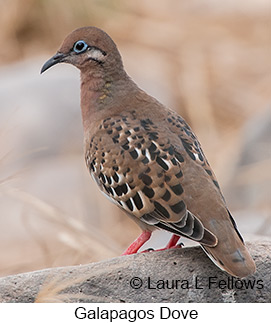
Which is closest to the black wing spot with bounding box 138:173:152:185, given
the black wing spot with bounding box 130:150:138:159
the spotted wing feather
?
the spotted wing feather

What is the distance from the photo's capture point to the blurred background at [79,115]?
7035 millimetres

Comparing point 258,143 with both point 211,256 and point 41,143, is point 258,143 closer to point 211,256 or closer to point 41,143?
point 41,143

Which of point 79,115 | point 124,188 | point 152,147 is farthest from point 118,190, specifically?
point 79,115

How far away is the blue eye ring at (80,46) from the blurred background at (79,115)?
641 mm

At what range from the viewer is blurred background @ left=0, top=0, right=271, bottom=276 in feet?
23.1

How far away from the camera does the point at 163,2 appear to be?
12.9 m

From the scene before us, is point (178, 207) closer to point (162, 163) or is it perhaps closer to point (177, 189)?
point (177, 189)

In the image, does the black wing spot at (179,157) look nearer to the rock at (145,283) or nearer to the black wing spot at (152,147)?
the black wing spot at (152,147)

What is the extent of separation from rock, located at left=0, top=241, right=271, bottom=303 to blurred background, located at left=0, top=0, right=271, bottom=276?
0.78 metres

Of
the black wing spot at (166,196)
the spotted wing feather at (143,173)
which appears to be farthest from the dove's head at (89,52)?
the black wing spot at (166,196)

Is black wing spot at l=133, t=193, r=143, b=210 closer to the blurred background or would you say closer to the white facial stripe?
the blurred background

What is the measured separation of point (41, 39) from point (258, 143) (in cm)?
511

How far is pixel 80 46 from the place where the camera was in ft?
15.9

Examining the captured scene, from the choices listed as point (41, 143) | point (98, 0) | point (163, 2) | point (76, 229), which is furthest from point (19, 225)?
point (163, 2)
